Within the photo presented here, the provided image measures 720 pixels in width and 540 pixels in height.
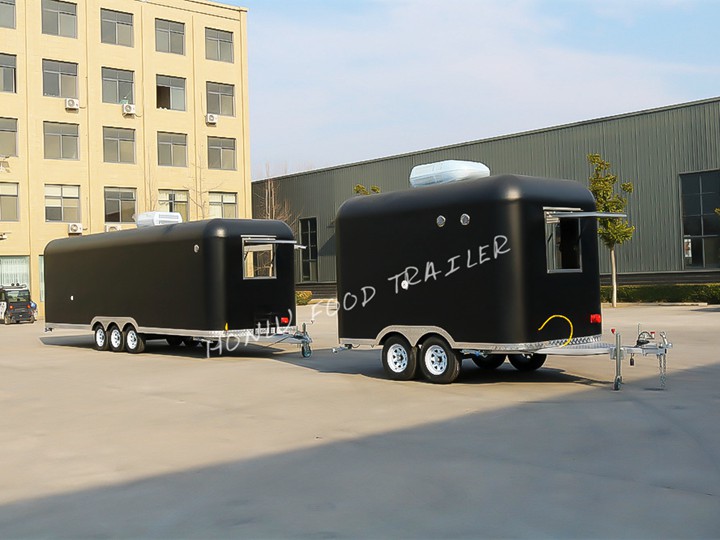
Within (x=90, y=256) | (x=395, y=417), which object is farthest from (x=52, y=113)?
(x=395, y=417)

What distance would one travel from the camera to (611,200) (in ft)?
141

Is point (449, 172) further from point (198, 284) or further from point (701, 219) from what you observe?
point (701, 219)

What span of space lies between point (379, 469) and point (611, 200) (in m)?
37.1

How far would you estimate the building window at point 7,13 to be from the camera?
153 feet

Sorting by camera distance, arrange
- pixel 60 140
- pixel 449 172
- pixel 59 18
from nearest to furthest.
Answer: pixel 449 172 < pixel 59 18 < pixel 60 140

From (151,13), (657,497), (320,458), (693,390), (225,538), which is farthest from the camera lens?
(151,13)

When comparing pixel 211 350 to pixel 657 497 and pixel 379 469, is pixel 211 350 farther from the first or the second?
pixel 657 497

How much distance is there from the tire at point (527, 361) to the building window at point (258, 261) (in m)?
6.75

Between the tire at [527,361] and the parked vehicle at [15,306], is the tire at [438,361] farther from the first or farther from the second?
the parked vehicle at [15,306]

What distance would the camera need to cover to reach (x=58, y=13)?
48.4 m

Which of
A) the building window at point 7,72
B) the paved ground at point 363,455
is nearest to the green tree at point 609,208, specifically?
the paved ground at point 363,455

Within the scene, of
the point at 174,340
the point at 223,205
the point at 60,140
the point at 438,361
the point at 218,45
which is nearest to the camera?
the point at 438,361

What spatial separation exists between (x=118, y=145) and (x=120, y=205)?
347 cm

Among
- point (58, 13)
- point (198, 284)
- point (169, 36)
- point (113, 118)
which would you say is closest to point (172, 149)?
point (113, 118)
